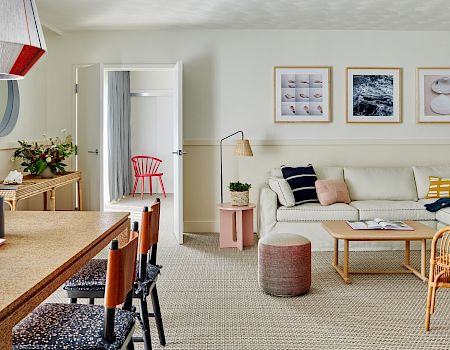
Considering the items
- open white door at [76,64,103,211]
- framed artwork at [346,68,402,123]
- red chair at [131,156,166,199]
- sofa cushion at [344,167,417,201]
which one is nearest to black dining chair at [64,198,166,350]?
open white door at [76,64,103,211]

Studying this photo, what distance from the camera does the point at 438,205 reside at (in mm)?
5238

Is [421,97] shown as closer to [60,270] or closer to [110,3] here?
[110,3]

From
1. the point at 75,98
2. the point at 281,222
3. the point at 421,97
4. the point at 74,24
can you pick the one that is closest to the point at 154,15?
the point at 74,24

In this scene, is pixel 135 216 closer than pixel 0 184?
No

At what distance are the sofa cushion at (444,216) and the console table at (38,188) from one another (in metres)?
3.84

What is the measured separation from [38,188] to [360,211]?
3.16 m

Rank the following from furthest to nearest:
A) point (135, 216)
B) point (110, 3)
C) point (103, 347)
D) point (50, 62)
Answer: point (135, 216), point (50, 62), point (110, 3), point (103, 347)

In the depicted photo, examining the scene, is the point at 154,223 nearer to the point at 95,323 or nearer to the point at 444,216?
the point at 95,323

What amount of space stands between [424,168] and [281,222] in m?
1.92

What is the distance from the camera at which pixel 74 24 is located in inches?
230

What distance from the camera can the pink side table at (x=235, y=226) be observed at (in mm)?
5398

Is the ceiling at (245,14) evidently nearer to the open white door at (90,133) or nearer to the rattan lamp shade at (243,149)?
the open white door at (90,133)

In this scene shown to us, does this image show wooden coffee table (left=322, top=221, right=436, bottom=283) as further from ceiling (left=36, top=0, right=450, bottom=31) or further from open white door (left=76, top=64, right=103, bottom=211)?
open white door (left=76, top=64, right=103, bottom=211)

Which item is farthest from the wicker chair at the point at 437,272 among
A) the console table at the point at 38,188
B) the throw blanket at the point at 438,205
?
the console table at the point at 38,188
